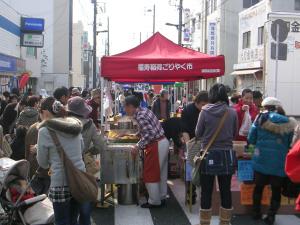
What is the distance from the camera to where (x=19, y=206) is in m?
5.32

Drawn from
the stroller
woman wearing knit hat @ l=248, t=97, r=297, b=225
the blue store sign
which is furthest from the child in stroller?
the blue store sign

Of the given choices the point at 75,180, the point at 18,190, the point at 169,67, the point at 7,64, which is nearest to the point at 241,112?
the point at 169,67

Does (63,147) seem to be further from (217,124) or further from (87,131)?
(217,124)

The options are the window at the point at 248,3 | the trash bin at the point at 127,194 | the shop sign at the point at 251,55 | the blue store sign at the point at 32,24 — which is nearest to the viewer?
the trash bin at the point at 127,194

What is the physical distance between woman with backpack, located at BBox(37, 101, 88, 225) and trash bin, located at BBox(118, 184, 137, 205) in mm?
2945

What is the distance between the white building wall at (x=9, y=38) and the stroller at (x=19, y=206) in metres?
22.0

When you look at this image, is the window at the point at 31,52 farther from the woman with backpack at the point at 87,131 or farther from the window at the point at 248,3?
the woman with backpack at the point at 87,131

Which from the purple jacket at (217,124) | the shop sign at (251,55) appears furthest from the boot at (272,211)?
the shop sign at (251,55)

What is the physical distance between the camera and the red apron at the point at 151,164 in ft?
24.4

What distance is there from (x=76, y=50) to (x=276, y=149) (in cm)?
7132

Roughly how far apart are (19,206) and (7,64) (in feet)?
72.4

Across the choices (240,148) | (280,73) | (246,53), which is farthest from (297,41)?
(240,148)

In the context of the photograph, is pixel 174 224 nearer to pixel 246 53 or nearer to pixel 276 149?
pixel 276 149

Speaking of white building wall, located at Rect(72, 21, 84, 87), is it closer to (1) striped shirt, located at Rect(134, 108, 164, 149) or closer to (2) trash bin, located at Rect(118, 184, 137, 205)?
(2) trash bin, located at Rect(118, 184, 137, 205)
